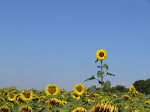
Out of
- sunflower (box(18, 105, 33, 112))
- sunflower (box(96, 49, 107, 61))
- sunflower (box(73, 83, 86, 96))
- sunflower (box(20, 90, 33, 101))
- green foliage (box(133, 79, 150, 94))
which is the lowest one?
sunflower (box(18, 105, 33, 112))

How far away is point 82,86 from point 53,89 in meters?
1.48

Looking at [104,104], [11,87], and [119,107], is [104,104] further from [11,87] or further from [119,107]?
[11,87]

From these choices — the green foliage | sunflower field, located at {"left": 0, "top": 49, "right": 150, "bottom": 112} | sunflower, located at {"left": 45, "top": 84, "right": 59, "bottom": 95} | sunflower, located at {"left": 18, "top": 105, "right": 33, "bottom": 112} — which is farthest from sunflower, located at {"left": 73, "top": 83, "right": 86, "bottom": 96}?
the green foliage

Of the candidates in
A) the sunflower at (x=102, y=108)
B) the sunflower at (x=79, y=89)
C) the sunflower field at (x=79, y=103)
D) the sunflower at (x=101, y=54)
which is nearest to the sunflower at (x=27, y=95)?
the sunflower field at (x=79, y=103)

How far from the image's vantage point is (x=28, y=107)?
26.8 feet

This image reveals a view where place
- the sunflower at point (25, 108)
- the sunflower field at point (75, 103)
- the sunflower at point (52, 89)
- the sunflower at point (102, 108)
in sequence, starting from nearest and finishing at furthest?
the sunflower at point (102, 108) < the sunflower field at point (75, 103) < the sunflower at point (25, 108) < the sunflower at point (52, 89)

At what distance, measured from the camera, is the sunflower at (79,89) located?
37.1ft

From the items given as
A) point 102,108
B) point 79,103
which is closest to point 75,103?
point 79,103

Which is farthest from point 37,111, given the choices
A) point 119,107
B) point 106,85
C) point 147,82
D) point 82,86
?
point 147,82

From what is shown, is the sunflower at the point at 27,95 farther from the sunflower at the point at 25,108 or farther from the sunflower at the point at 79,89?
the sunflower at the point at 25,108

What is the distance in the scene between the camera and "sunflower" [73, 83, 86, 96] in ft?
37.1

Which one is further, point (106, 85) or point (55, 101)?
point (106, 85)

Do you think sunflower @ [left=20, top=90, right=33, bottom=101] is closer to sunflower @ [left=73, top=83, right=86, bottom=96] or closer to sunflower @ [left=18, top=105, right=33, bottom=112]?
sunflower @ [left=73, top=83, right=86, bottom=96]

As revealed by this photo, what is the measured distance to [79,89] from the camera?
11414 millimetres
